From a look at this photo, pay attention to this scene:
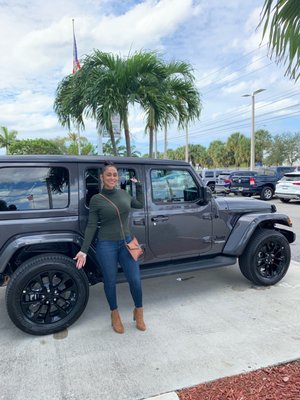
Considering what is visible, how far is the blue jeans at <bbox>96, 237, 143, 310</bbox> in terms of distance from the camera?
126 inches

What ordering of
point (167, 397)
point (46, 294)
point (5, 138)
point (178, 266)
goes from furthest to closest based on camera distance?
point (5, 138) → point (178, 266) → point (46, 294) → point (167, 397)

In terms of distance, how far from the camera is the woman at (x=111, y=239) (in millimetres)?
3137

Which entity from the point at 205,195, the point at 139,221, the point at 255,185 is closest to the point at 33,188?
the point at 139,221

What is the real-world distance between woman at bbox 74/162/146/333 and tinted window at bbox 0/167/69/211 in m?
0.46

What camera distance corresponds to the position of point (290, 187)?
14.4 m

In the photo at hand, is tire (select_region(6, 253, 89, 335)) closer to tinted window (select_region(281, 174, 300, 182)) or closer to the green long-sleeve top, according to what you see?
the green long-sleeve top

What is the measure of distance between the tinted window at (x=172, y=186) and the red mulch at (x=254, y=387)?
2.00m

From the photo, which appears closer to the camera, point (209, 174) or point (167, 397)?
point (167, 397)

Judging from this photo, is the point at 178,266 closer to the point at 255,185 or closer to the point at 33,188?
the point at 33,188

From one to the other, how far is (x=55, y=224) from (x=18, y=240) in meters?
0.38

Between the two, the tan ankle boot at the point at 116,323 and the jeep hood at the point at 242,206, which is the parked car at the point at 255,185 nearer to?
the jeep hood at the point at 242,206

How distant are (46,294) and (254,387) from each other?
2.04 metres

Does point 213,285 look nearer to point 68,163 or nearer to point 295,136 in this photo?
point 68,163

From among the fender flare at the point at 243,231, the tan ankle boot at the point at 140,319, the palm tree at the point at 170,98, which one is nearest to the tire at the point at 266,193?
the palm tree at the point at 170,98
